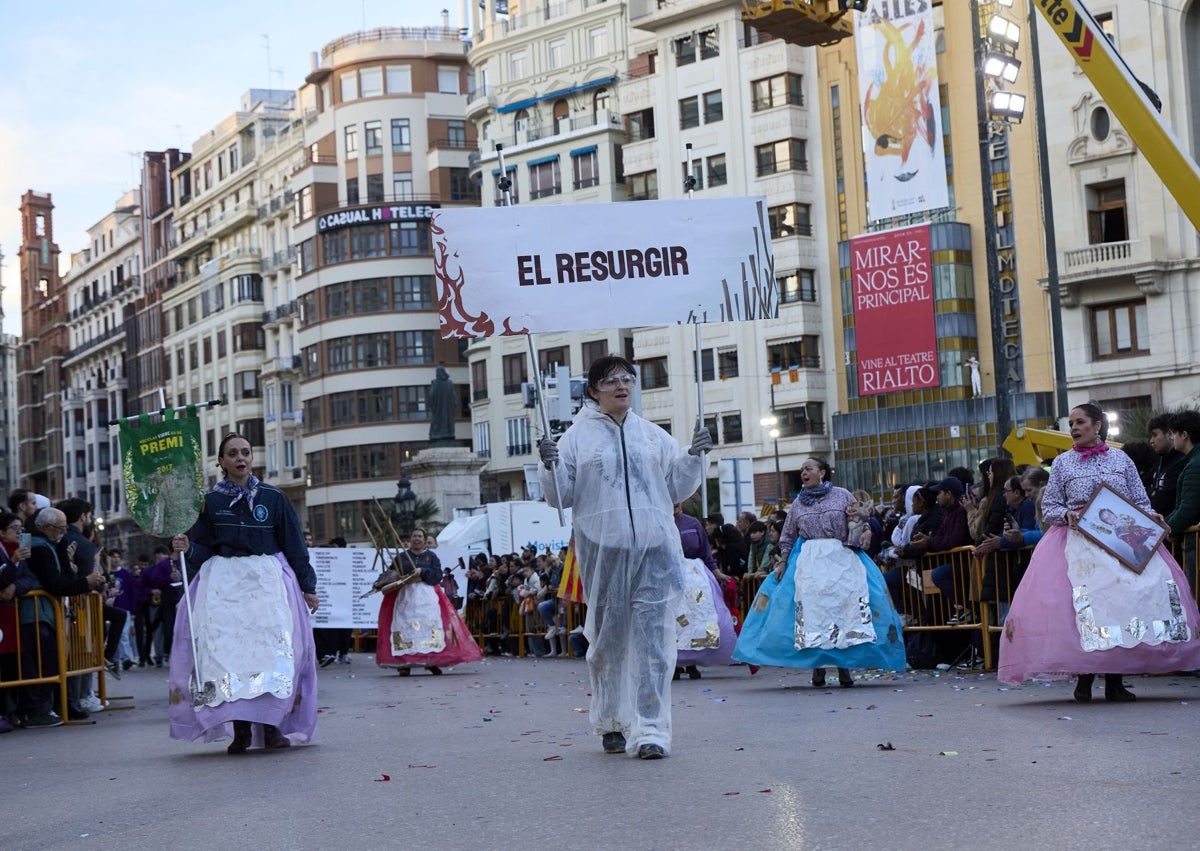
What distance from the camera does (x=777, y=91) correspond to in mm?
71500

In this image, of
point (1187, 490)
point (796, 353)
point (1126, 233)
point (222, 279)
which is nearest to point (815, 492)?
point (1187, 490)

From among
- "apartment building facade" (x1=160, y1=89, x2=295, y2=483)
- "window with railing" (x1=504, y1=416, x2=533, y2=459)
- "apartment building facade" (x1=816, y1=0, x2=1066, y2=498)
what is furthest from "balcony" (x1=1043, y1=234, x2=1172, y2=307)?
"apartment building facade" (x1=160, y1=89, x2=295, y2=483)

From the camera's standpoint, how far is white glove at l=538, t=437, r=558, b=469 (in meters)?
9.91

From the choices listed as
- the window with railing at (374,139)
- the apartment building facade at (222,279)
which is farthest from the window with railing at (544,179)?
the apartment building facade at (222,279)

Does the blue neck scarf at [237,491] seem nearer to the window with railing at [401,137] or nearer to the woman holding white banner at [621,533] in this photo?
the woman holding white banner at [621,533]

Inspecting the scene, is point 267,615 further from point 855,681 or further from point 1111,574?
point 855,681

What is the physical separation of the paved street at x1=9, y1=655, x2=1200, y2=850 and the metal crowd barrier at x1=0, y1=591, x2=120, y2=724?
4.40 ft

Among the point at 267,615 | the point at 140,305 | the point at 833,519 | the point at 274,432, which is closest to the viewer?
the point at 267,615

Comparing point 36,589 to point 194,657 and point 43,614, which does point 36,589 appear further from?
point 194,657

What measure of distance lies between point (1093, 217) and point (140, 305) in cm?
6992

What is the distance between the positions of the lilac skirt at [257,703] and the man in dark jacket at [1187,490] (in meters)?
5.66

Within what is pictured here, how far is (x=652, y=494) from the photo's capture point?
1014cm

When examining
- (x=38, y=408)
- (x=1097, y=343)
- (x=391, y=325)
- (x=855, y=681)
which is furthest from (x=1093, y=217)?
(x=38, y=408)

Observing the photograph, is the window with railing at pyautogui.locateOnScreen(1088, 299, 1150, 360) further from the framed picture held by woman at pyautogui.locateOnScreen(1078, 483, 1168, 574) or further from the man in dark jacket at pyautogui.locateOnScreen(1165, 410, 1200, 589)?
the framed picture held by woman at pyautogui.locateOnScreen(1078, 483, 1168, 574)
